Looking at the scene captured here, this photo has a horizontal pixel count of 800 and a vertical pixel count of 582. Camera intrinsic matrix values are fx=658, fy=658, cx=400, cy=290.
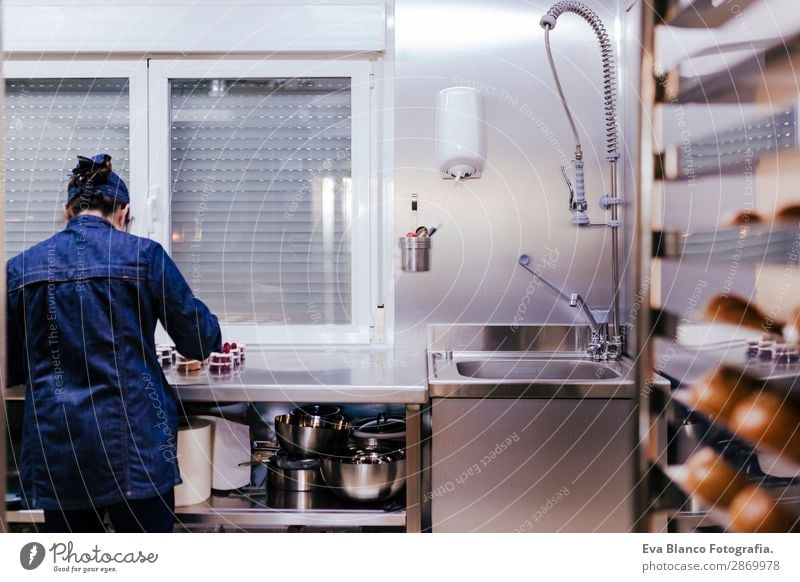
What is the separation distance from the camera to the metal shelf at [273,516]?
1256mm

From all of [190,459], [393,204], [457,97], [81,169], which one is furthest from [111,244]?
[457,97]

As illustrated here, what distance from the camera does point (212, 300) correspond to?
1.72 metres

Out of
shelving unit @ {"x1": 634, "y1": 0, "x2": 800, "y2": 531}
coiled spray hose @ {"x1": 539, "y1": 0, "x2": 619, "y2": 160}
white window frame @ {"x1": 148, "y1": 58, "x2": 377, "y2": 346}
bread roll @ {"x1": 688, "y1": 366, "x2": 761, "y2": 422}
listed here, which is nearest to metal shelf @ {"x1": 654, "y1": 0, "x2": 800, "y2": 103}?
shelving unit @ {"x1": 634, "y1": 0, "x2": 800, "y2": 531}

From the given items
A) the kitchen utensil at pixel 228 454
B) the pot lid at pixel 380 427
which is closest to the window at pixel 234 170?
the pot lid at pixel 380 427

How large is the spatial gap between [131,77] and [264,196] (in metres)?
0.44

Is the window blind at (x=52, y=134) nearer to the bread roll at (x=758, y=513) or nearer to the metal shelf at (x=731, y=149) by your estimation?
the metal shelf at (x=731, y=149)

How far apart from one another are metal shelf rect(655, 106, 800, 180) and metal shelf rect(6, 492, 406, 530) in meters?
0.84

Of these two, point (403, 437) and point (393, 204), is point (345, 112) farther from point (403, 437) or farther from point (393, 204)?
point (403, 437)

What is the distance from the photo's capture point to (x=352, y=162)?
5.47 ft

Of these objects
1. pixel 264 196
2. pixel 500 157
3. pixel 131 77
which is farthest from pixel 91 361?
pixel 500 157

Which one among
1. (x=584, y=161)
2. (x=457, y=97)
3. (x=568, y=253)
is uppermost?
(x=457, y=97)

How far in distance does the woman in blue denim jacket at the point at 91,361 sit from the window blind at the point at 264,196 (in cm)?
56

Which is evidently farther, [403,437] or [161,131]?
[161,131]
